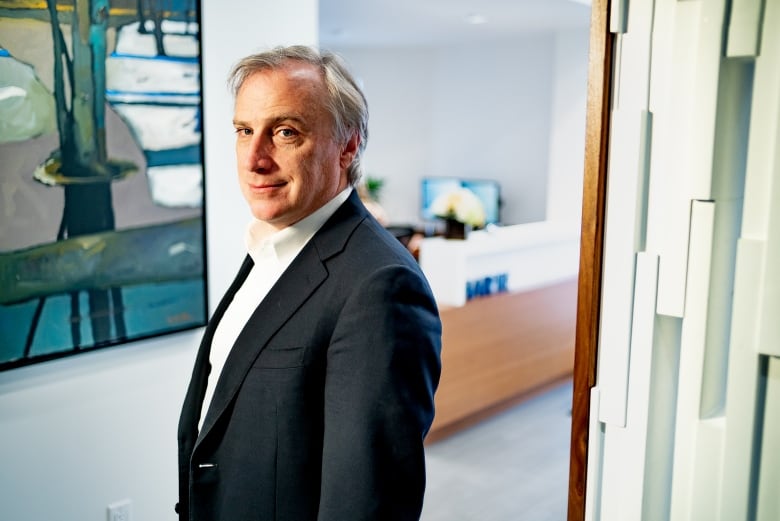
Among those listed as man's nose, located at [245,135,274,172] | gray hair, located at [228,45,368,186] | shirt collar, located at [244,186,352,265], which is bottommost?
shirt collar, located at [244,186,352,265]

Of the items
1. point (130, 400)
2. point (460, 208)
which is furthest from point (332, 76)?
point (460, 208)

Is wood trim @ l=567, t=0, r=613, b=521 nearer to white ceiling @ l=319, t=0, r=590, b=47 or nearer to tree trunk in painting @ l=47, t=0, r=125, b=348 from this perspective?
tree trunk in painting @ l=47, t=0, r=125, b=348

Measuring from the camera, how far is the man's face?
131cm

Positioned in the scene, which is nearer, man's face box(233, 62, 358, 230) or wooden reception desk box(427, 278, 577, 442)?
man's face box(233, 62, 358, 230)

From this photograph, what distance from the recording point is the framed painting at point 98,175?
6.54 feet

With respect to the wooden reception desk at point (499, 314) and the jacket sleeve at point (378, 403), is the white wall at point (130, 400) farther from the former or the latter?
the wooden reception desk at point (499, 314)

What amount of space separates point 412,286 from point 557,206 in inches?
229

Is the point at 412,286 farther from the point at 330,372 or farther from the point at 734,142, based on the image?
the point at 734,142

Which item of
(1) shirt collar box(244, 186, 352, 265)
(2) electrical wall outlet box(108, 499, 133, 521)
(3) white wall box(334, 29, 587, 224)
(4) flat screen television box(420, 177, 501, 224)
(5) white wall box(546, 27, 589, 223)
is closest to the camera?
(1) shirt collar box(244, 186, 352, 265)

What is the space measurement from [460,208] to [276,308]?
332 centimetres

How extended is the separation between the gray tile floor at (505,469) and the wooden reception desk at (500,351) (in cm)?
14

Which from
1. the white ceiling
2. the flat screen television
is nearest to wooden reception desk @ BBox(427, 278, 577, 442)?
the white ceiling

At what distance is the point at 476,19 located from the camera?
677 cm

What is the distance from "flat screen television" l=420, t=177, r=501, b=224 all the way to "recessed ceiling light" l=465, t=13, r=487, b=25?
1.64m
